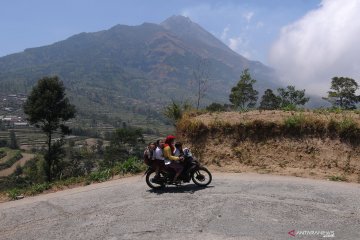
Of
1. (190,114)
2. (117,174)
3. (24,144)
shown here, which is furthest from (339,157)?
(24,144)

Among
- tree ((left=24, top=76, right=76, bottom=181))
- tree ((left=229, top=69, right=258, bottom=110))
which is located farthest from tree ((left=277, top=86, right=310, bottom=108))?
tree ((left=24, top=76, right=76, bottom=181))

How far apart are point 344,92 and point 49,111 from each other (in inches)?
807

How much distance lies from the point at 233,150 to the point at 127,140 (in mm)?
32761

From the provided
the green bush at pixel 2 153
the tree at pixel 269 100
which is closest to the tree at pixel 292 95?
the tree at pixel 269 100

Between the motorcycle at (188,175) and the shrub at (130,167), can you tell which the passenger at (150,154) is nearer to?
the motorcycle at (188,175)

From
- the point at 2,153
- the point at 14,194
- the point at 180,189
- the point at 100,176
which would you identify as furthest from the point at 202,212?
the point at 2,153

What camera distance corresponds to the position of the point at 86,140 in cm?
10631

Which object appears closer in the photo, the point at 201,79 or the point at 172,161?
the point at 172,161

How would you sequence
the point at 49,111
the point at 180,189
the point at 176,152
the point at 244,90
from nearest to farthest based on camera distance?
1. the point at 180,189
2. the point at 176,152
3. the point at 244,90
4. the point at 49,111

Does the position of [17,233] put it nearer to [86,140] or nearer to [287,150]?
[287,150]

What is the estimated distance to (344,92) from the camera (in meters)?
24.2

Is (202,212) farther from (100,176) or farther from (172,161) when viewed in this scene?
(100,176)

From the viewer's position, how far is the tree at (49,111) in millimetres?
31047

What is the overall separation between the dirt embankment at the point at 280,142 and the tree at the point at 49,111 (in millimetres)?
18494
